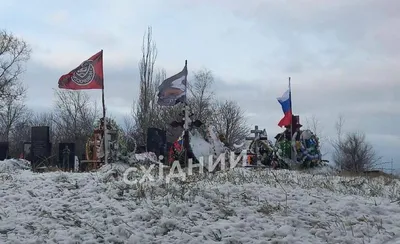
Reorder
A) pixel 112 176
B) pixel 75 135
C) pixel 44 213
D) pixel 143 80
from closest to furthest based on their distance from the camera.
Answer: pixel 44 213
pixel 112 176
pixel 143 80
pixel 75 135

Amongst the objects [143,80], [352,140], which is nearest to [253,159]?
[143,80]

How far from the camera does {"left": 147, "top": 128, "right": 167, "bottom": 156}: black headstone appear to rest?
23.2 metres

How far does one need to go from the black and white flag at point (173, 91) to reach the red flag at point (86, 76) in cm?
276

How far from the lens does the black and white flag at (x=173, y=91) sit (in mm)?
17703

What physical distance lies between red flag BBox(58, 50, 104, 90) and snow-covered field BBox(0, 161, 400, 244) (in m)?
5.29

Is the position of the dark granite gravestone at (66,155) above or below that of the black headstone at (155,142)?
below

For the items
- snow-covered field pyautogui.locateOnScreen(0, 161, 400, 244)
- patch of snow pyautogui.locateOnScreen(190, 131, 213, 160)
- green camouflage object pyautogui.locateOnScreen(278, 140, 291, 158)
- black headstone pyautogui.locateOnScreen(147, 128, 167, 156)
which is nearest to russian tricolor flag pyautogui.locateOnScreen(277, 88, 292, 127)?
green camouflage object pyautogui.locateOnScreen(278, 140, 291, 158)

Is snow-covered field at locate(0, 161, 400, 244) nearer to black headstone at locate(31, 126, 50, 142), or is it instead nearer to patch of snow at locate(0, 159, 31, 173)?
patch of snow at locate(0, 159, 31, 173)

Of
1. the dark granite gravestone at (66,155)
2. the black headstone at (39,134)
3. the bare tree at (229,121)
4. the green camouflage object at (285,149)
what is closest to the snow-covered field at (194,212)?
the green camouflage object at (285,149)

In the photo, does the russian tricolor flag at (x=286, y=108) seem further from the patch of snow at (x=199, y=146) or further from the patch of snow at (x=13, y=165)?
the patch of snow at (x=13, y=165)

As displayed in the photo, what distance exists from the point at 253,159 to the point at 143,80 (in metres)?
21.5

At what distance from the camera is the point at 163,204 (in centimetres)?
845

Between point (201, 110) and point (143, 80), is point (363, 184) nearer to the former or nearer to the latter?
point (143, 80)

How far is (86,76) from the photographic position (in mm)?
15383
